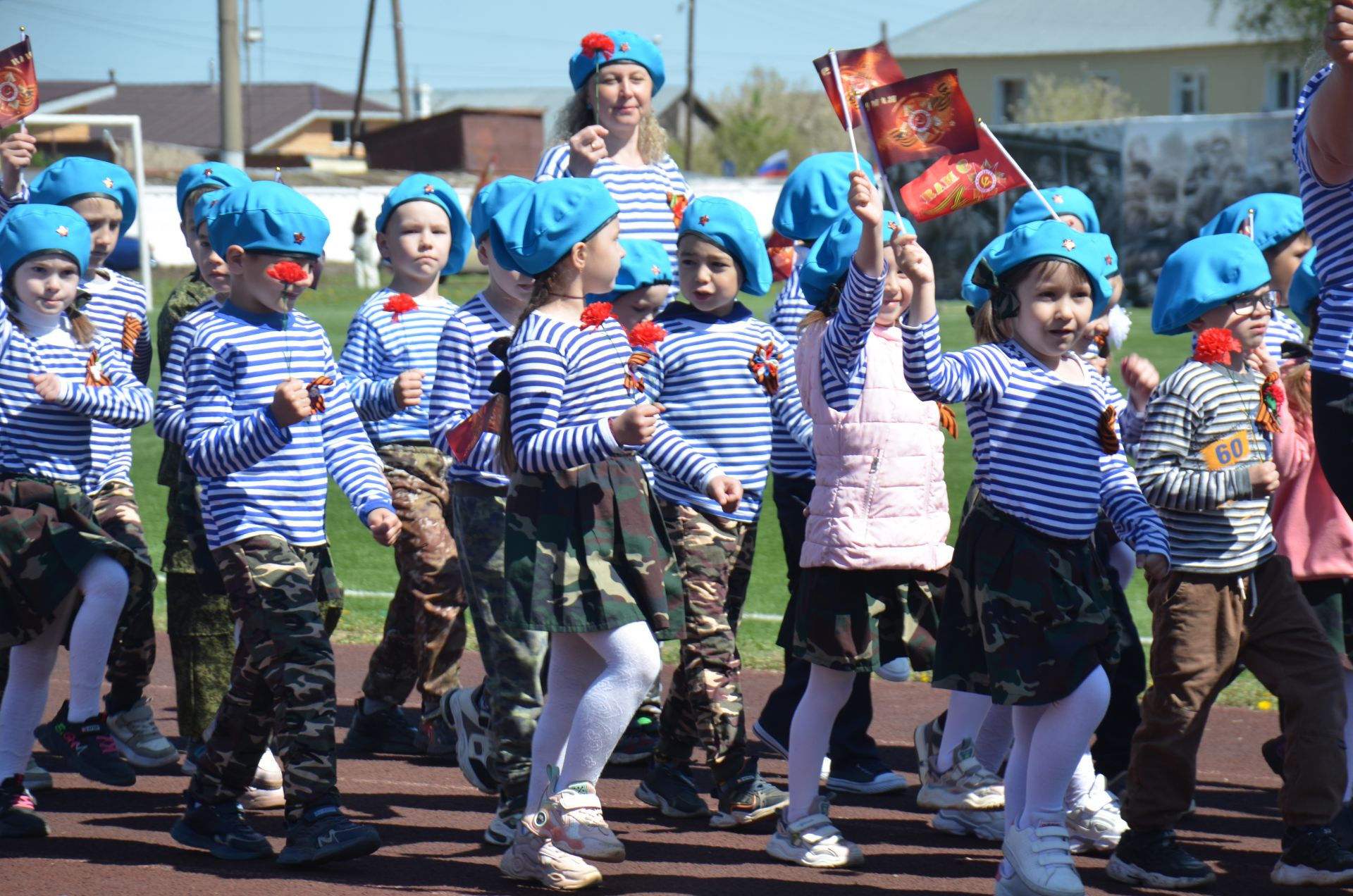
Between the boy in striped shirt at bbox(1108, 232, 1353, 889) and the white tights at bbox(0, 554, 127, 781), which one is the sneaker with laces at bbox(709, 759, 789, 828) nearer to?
the boy in striped shirt at bbox(1108, 232, 1353, 889)

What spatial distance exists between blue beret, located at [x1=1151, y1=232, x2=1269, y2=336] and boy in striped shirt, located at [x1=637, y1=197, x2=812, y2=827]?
1265mm

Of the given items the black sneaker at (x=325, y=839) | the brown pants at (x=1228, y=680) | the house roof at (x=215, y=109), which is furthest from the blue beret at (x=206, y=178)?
the house roof at (x=215, y=109)

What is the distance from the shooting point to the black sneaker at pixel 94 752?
19.0 feet

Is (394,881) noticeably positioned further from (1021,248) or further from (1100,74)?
(1100,74)

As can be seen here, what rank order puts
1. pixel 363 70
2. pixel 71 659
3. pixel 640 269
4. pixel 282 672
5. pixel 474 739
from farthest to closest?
pixel 363 70 → pixel 71 659 → pixel 640 269 → pixel 474 739 → pixel 282 672

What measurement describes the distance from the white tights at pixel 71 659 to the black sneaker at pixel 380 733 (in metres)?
1.07

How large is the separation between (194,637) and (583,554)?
2.19 m

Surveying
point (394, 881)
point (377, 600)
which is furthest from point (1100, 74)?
point (394, 881)

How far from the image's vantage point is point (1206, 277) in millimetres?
4859

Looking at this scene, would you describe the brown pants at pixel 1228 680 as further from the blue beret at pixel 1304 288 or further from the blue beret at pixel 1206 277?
the blue beret at pixel 1304 288

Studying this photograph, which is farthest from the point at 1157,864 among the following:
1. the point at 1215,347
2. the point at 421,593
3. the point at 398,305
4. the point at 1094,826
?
the point at 398,305

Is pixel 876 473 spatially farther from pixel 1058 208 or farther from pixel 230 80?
pixel 230 80

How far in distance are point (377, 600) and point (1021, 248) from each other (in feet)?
18.2

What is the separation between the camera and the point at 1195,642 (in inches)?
185
